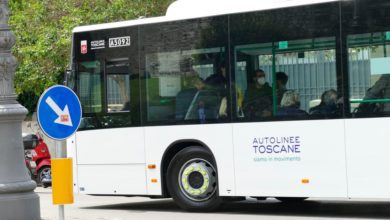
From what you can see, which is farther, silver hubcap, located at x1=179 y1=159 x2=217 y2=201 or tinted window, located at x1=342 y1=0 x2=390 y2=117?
silver hubcap, located at x1=179 y1=159 x2=217 y2=201

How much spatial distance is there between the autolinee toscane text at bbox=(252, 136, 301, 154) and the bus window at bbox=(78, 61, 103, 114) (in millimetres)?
3453

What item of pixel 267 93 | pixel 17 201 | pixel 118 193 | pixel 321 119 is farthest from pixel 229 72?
pixel 17 201

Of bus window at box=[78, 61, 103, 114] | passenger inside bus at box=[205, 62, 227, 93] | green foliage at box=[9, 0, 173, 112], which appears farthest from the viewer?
green foliage at box=[9, 0, 173, 112]

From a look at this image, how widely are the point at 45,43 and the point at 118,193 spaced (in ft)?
35.4

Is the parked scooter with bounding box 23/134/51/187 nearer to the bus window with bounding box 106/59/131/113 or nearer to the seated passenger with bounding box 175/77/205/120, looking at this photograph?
the bus window with bounding box 106/59/131/113

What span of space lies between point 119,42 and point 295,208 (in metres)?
4.24

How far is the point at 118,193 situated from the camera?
15312mm

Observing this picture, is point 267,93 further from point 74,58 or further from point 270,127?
point 74,58

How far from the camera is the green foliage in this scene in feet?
78.4

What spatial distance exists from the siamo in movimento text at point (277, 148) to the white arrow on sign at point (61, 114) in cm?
381

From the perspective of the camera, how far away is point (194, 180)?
1476cm

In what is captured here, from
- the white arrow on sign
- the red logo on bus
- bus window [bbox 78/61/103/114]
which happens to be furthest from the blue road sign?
the red logo on bus

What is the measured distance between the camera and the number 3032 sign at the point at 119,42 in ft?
50.5

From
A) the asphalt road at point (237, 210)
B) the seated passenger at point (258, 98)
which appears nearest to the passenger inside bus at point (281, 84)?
the seated passenger at point (258, 98)
